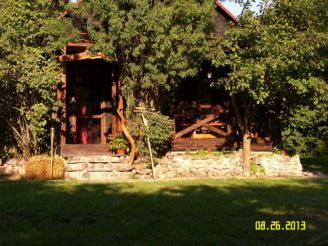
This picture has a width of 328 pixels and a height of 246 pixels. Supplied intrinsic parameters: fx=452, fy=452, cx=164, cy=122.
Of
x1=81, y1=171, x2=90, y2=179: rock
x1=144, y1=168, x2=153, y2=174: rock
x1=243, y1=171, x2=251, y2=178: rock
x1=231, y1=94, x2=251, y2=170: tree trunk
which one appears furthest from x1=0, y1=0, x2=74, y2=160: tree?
x1=243, y1=171, x2=251, y2=178: rock

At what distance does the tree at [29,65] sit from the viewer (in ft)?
41.4

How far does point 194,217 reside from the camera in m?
6.57

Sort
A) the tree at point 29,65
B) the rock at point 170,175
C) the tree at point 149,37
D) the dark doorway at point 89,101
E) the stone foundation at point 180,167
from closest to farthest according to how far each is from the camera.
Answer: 1. the tree at point 149,37
2. the tree at point 29,65
3. the stone foundation at point 180,167
4. the rock at point 170,175
5. the dark doorway at point 89,101

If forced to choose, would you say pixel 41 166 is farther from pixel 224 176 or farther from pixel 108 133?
pixel 224 176

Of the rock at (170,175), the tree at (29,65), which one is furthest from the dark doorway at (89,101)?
the rock at (170,175)

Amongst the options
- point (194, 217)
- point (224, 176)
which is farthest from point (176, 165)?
point (194, 217)

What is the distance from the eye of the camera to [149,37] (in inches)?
481

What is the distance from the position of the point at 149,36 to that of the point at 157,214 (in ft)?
21.7

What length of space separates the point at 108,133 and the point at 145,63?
392cm

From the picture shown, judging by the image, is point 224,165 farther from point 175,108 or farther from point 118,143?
point 118,143

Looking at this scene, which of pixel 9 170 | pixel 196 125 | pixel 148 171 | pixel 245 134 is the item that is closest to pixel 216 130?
pixel 196 125

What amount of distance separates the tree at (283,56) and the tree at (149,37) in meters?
0.99

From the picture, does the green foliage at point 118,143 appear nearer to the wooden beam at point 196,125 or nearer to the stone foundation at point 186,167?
the stone foundation at point 186,167

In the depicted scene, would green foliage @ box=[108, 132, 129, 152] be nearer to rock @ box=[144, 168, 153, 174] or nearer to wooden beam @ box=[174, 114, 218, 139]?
rock @ box=[144, 168, 153, 174]
